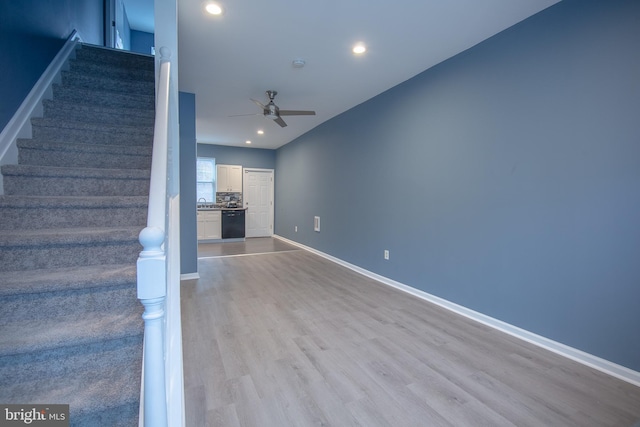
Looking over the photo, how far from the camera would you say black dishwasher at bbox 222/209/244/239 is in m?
7.37

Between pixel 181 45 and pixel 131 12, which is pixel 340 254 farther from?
pixel 131 12

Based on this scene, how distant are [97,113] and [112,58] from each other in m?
0.89

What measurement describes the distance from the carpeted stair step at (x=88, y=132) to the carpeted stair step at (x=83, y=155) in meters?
0.12

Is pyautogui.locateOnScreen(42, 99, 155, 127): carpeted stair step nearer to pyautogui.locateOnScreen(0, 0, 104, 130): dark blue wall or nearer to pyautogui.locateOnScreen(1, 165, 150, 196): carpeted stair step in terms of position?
pyautogui.locateOnScreen(0, 0, 104, 130): dark blue wall

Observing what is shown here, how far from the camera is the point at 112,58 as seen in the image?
3.01 meters

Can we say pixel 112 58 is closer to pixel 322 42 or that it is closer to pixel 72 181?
pixel 72 181

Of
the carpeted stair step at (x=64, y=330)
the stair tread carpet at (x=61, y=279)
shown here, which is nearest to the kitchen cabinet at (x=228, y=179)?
the stair tread carpet at (x=61, y=279)

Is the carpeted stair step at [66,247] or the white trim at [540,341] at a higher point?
the carpeted stair step at [66,247]

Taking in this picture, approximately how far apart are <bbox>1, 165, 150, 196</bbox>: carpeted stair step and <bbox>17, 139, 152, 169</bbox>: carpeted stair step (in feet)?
0.63

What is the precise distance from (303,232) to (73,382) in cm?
540

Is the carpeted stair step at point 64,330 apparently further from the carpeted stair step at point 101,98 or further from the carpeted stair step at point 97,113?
the carpeted stair step at point 101,98

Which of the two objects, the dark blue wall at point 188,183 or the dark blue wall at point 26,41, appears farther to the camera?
the dark blue wall at point 188,183

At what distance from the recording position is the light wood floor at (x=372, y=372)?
5.05 feet

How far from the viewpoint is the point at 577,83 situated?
2051 millimetres
